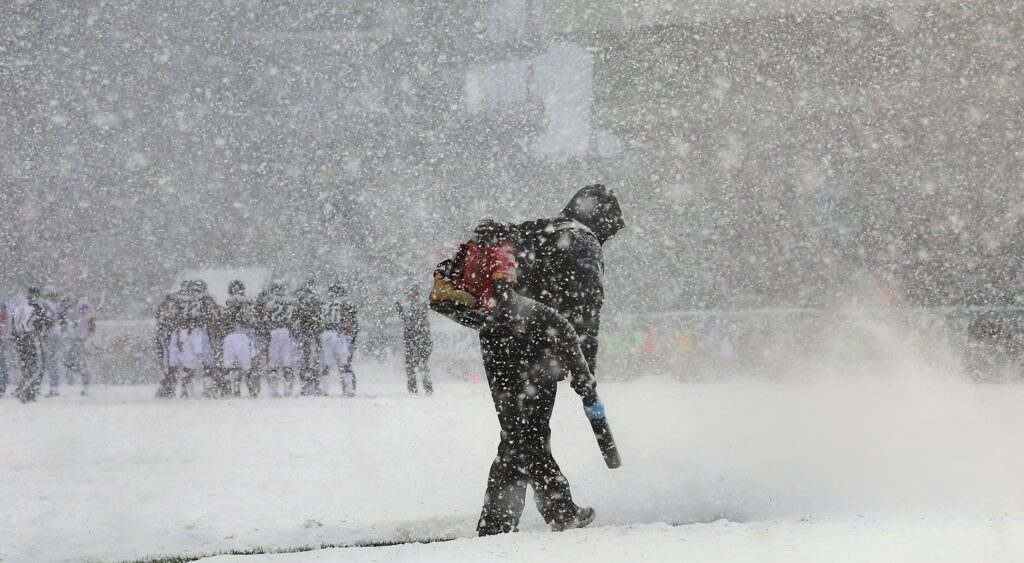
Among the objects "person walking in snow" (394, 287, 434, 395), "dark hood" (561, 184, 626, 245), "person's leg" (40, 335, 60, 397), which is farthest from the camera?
"person walking in snow" (394, 287, 434, 395)

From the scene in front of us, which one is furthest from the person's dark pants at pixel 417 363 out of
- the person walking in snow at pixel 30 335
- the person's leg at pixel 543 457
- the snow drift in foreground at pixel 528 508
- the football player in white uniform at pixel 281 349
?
the person's leg at pixel 543 457

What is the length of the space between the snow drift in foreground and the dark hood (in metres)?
1.30

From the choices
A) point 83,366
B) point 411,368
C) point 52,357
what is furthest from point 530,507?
point 83,366

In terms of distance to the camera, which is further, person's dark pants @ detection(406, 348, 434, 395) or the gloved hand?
person's dark pants @ detection(406, 348, 434, 395)

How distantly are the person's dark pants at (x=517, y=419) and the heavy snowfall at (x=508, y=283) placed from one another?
0.02m

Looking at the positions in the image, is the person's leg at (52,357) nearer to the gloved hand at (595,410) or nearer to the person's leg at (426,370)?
the person's leg at (426,370)

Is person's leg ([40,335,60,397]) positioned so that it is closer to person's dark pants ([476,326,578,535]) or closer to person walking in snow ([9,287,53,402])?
person walking in snow ([9,287,53,402])

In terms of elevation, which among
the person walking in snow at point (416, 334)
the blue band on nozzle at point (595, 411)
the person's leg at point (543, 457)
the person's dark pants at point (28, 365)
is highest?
the person walking in snow at point (416, 334)

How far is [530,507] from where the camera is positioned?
216 inches

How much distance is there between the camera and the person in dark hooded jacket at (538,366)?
14.0 ft

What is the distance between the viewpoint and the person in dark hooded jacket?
425cm

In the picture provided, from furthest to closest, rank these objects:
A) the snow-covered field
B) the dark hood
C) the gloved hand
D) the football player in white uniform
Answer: the football player in white uniform, the dark hood, the gloved hand, the snow-covered field

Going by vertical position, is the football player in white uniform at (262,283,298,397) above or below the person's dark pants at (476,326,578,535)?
above

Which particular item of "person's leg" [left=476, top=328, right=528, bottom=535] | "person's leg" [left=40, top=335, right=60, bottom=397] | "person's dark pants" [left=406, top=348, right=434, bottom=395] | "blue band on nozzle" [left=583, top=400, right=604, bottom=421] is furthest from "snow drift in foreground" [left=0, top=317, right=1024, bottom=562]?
"person's dark pants" [left=406, top=348, right=434, bottom=395]
